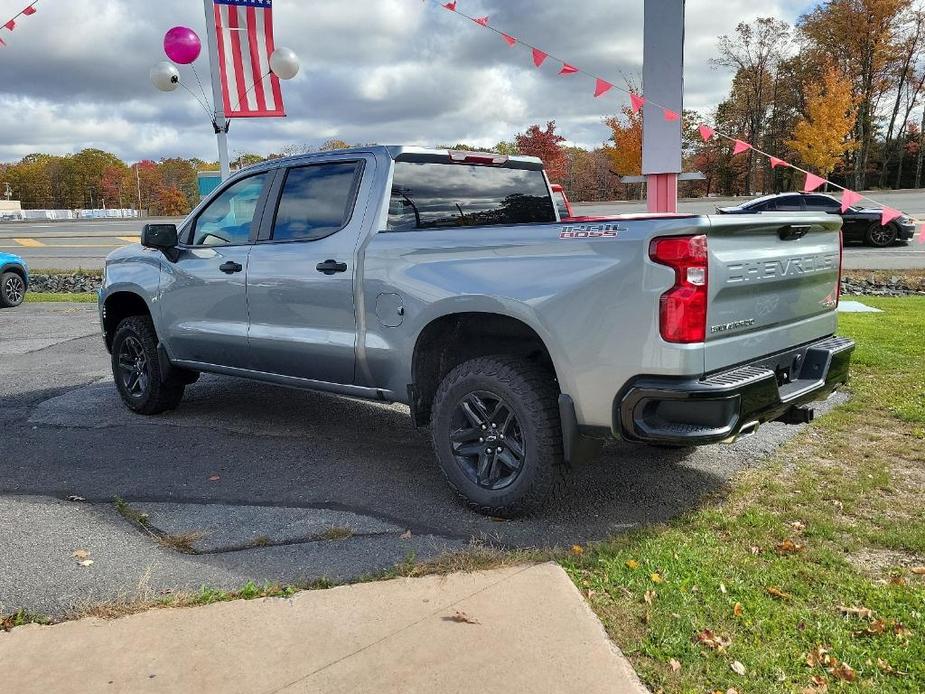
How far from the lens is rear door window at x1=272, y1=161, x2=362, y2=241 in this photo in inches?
186

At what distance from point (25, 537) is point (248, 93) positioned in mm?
8975

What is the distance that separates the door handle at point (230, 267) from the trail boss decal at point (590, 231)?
2.51 meters

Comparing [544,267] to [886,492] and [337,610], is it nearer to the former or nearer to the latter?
[337,610]

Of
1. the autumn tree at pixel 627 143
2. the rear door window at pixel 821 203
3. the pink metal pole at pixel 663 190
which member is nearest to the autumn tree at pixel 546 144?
the autumn tree at pixel 627 143

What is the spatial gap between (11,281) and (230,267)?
34.0 ft

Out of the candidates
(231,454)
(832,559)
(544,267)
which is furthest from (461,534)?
(231,454)

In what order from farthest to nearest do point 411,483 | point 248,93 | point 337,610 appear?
point 248,93 < point 411,483 < point 337,610

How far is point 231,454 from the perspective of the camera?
5195mm

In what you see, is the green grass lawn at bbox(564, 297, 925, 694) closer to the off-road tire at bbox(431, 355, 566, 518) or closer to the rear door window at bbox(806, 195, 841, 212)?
the off-road tire at bbox(431, 355, 566, 518)

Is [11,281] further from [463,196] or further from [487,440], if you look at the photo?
[487,440]

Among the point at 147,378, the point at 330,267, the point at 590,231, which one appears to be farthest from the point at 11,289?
the point at 590,231

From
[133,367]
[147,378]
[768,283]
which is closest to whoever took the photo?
[768,283]

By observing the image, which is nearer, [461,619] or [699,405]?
[461,619]

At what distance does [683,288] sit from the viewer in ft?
10.7
